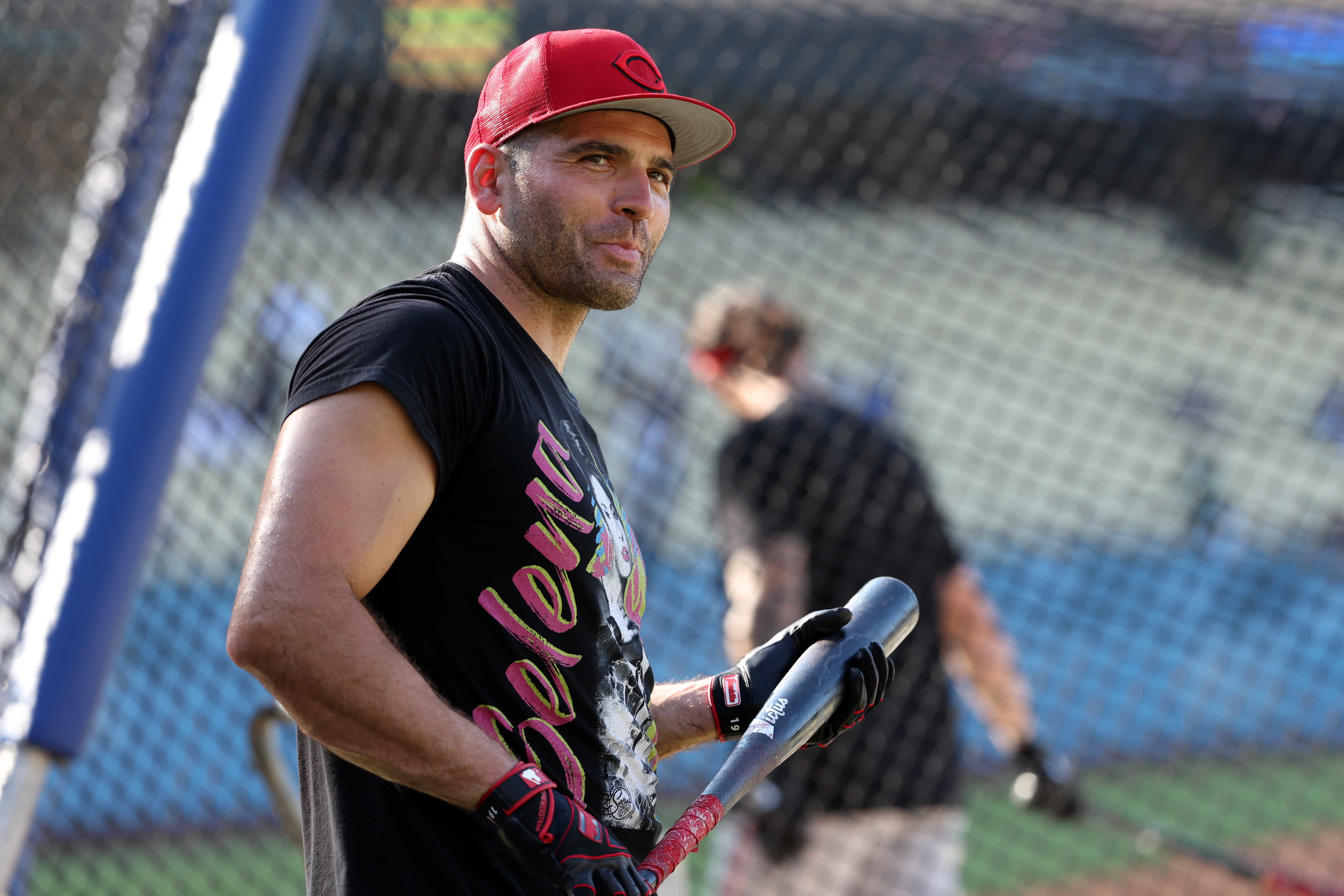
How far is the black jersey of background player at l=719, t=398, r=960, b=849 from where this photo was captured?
299cm

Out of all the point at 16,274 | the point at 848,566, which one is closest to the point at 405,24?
the point at 16,274

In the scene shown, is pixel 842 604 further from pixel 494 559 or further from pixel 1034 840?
pixel 1034 840

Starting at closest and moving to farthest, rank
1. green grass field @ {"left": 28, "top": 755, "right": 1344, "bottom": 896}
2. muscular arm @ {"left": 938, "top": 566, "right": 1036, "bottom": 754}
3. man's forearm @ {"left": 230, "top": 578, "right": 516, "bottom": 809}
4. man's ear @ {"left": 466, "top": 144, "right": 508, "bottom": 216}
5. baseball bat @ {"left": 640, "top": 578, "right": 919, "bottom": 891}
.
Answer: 1. man's forearm @ {"left": 230, "top": 578, "right": 516, "bottom": 809}
2. baseball bat @ {"left": 640, "top": 578, "right": 919, "bottom": 891}
3. man's ear @ {"left": 466, "top": 144, "right": 508, "bottom": 216}
4. muscular arm @ {"left": 938, "top": 566, "right": 1036, "bottom": 754}
5. green grass field @ {"left": 28, "top": 755, "right": 1344, "bottom": 896}

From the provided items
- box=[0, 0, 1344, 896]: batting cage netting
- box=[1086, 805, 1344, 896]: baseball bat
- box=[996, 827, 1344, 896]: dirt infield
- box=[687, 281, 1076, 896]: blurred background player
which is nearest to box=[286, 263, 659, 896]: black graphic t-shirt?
box=[0, 0, 1344, 896]: batting cage netting

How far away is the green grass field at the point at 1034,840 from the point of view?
16.3 ft

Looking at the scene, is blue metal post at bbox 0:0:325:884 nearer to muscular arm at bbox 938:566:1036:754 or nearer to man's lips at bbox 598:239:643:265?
man's lips at bbox 598:239:643:265

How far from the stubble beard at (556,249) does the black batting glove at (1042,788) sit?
2.27 metres

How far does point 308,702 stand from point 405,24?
16.5 feet

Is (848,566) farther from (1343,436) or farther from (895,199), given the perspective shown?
(1343,436)

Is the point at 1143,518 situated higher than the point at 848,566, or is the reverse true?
the point at 848,566

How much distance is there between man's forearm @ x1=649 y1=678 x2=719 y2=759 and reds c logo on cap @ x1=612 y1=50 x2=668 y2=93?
737mm

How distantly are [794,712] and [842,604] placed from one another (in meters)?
1.68

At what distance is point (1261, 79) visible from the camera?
24.5ft

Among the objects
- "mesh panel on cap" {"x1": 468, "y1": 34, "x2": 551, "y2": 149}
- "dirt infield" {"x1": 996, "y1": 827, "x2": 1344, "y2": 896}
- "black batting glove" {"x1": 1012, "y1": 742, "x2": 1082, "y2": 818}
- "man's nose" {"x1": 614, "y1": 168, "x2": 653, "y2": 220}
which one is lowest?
"dirt infield" {"x1": 996, "y1": 827, "x2": 1344, "y2": 896}
